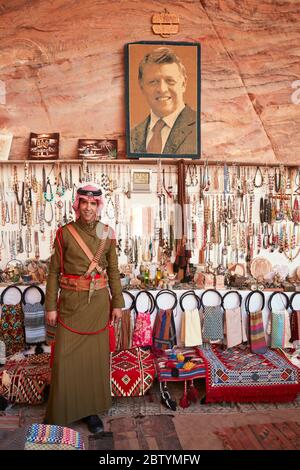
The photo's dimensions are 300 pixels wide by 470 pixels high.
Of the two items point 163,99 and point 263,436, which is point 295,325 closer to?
point 263,436

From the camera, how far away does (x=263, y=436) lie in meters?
Answer: 3.14

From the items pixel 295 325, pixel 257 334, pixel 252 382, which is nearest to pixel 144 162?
pixel 257 334

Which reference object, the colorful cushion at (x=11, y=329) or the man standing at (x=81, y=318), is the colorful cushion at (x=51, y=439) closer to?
the man standing at (x=81, y=318)

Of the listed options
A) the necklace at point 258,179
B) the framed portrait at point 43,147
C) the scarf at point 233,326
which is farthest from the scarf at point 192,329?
the framed portrait at point 43,147

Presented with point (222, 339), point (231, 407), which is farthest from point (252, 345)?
point (231, 407)

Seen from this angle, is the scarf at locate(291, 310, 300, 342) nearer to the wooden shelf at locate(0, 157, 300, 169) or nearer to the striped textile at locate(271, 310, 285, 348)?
the striped textile at locate(271, 310, 285, 348)

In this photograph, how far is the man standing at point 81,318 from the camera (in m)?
3.18

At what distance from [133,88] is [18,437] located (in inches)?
147

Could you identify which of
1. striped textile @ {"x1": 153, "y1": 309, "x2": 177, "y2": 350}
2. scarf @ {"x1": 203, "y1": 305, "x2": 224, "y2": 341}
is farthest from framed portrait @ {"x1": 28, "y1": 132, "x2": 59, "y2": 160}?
scarf @ {"x1": 203, "y1": 305, "x2": 224, "y2": 341}

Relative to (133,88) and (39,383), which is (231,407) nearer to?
(39,383)

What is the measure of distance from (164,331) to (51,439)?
6.91ft

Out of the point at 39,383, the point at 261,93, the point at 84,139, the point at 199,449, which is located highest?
the point at 261,93

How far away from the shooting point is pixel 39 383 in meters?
3.54

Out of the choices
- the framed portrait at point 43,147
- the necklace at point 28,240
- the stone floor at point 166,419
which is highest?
the framed portrait at point 43,147
